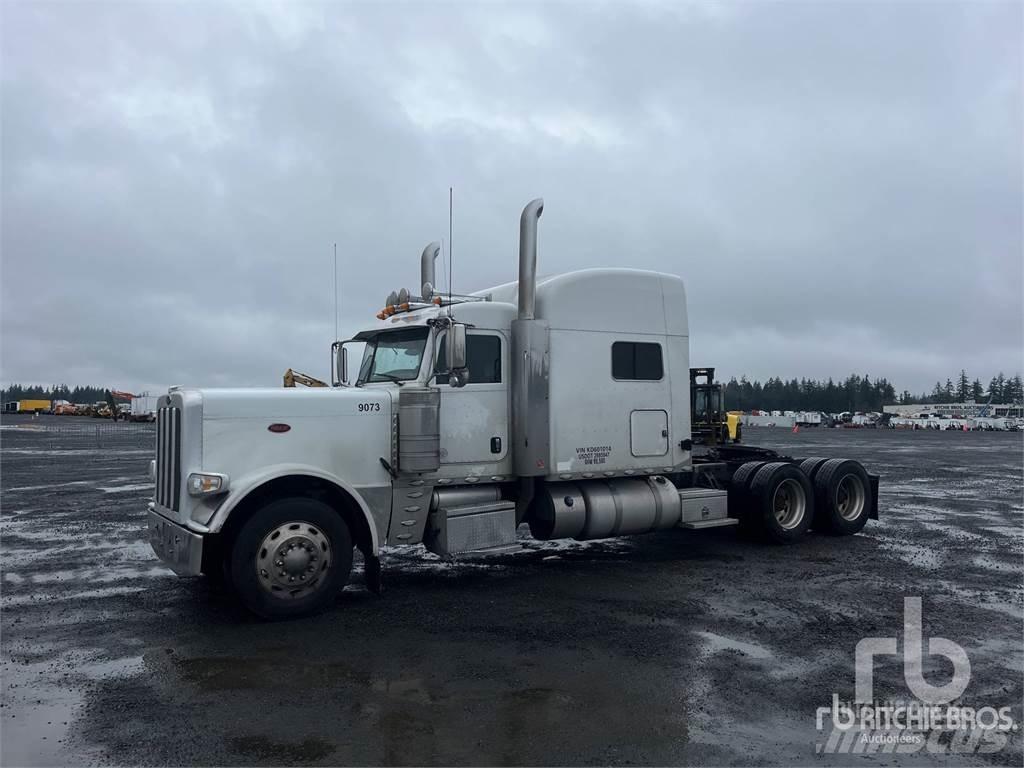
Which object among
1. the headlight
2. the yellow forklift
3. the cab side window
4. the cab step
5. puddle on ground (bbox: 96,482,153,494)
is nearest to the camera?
the headlight

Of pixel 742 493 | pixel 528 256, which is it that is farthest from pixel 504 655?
pixel 742 493

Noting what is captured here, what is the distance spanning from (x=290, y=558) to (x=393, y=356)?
9.25ft

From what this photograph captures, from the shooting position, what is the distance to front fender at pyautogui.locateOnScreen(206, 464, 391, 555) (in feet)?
23.5

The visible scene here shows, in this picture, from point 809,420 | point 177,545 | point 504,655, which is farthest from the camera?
point 809,420

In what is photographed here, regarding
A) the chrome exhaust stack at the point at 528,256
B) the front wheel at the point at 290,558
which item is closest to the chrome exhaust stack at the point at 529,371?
the chrome exhaust stack at the point at 528,256

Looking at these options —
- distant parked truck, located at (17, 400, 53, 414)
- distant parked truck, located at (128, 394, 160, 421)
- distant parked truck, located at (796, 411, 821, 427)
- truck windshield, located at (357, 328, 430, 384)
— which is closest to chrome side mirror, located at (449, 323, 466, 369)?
truck windshield, located at (357, 328, 430, 384)

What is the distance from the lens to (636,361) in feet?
33.9

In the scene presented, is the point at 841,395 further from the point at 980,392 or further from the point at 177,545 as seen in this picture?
the point at 177,545

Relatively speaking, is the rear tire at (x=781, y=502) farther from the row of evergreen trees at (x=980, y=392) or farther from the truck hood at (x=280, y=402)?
the row of evergreen trees at (x=980, y=392)

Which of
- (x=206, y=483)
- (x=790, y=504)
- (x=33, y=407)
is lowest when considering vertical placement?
(x=790, y=504)

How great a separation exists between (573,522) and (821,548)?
443 cm

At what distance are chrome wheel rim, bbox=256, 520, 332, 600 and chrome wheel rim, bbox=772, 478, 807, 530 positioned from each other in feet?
24.1

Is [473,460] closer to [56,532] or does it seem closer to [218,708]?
[218,708]

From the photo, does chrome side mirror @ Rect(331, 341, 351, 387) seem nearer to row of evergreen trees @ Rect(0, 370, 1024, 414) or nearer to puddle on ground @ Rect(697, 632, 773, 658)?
puddle on ground @ Rect(697, 632, 773, 658)
